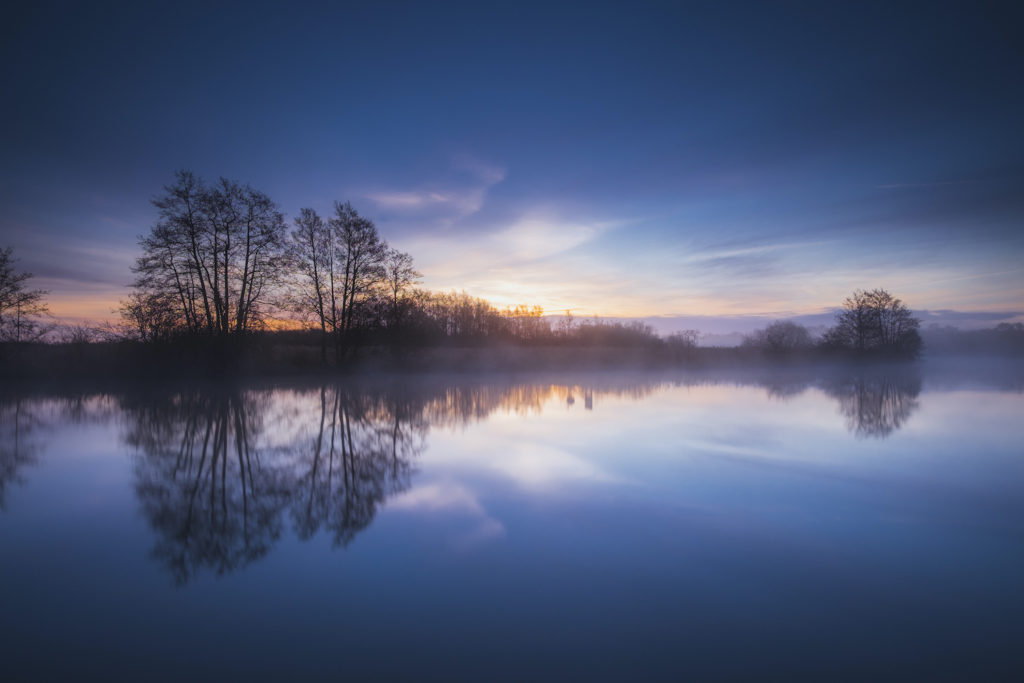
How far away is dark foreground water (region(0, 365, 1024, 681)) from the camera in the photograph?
1993 mm

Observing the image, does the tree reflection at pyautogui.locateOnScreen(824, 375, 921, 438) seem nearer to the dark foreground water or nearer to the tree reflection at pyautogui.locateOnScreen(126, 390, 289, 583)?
the dark foreground water

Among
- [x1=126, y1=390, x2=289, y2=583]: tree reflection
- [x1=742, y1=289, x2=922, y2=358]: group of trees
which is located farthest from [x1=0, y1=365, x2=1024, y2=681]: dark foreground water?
[x1=742, y1=289, x2=922, y2=358]: group of trees

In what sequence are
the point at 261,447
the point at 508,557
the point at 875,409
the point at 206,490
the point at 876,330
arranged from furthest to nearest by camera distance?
the point at 876,330 < the point at 875,409 < the point at 261,447 < the point at 206,490 < the point at 508,557

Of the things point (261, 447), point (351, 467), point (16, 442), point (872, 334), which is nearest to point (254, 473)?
point (351, 467)

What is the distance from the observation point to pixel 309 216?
18.1m

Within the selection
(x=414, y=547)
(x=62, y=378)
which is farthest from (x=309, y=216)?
(x=414, y=547)

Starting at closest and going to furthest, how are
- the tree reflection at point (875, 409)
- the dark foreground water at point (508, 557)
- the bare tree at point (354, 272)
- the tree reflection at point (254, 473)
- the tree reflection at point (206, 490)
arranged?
the dark foreground water at point (508, 557) < the tree reflection at point (206, 490) < the tree reflection at point (254, 473) < the tree reflection at point (875, 409) < the bare tree at point (354, 272)

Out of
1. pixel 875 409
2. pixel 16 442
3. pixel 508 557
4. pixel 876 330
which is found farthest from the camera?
pixel 876 330

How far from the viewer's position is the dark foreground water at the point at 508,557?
1.99 meters

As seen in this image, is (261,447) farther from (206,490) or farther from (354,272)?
(354,272)

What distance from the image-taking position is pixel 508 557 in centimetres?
297

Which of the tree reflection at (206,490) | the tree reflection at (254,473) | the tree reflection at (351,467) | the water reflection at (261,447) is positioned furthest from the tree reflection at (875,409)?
the tree reflection at (206,490)

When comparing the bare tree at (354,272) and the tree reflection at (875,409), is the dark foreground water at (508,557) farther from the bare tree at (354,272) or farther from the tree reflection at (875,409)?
the bare tree at (354,272)

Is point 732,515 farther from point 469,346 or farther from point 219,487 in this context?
point 469,346
